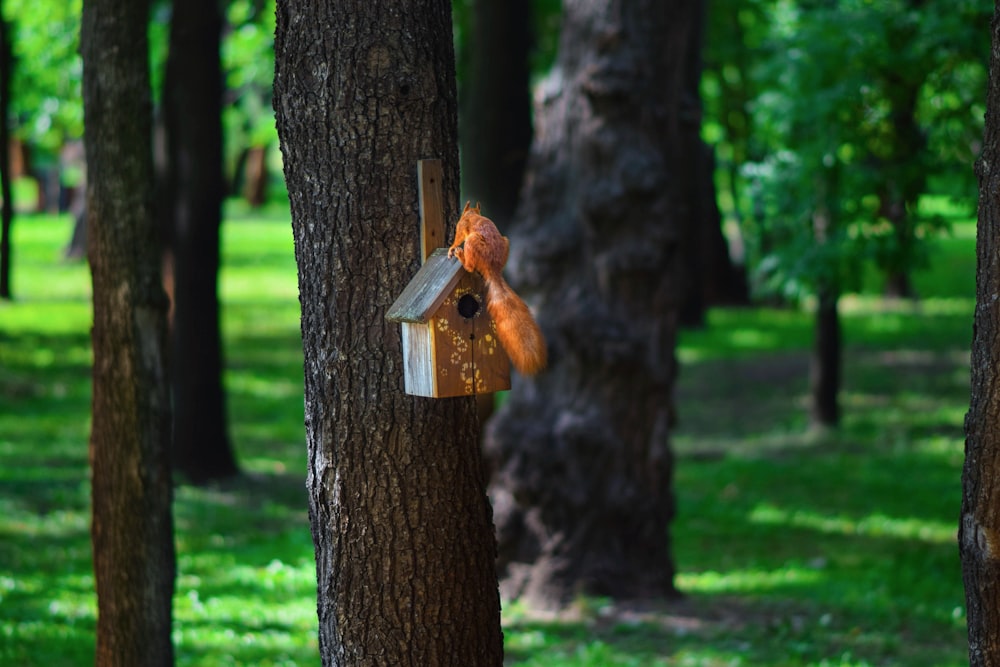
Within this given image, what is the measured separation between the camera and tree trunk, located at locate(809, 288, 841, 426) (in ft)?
48.5

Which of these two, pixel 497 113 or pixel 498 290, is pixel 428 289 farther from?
pixel 497 113

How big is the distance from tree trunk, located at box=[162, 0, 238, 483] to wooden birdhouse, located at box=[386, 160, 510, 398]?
8.70 m

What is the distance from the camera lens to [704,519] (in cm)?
1184

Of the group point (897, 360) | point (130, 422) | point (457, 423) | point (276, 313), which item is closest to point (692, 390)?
point (897, 360)

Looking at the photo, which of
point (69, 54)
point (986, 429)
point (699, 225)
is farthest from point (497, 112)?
point (699, 225)

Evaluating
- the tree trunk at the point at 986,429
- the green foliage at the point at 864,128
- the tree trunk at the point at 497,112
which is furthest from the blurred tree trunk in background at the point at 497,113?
the tree trunk at the point at 986,429

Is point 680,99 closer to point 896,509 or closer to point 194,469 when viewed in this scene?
point 896,509

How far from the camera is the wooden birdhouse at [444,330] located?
362 centimetres

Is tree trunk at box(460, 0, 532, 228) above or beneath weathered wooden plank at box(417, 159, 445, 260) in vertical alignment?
above

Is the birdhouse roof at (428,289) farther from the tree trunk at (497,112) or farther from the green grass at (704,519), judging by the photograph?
the tree trunk at (497,112)

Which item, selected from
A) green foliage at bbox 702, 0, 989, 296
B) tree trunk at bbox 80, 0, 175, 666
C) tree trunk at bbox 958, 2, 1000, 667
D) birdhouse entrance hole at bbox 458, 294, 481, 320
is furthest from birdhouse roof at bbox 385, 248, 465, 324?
green foliage at bbox 702, 0, 989, 296

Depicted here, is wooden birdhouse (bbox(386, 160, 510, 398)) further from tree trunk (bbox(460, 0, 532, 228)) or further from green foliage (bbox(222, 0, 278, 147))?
green foliage (bbox(222, 0, 278, 147))

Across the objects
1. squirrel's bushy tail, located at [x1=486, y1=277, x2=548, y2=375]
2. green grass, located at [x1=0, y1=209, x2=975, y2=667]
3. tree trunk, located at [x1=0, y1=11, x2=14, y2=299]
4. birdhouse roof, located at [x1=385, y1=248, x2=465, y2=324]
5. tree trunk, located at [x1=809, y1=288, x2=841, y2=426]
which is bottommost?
green grass, located at [x1=0, y1=209, x2=975, y2=667]

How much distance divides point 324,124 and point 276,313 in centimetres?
2267
